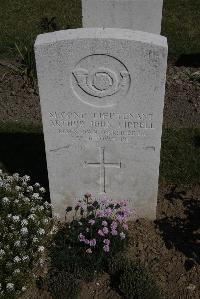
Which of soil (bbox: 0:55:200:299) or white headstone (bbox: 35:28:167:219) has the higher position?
white headstone (bbox: 35:28:167:219)

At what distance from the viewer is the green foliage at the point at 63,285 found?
459 cm

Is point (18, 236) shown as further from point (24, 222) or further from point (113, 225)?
point (113, 225)

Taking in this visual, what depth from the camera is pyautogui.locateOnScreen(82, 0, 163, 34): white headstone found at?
6.71 meters

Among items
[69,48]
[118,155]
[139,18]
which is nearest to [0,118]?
[139,18]

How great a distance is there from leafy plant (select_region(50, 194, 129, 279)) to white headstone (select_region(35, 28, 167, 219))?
26 centimetres

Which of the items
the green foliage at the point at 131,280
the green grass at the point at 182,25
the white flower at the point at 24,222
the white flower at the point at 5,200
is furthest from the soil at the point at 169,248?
the green grass at the point at 182,25

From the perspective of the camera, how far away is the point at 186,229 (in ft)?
17.9

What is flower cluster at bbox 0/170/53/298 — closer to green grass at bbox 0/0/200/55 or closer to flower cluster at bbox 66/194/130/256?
flower cluster at bbox 66/194/130/256

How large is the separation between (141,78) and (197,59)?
4.92 m

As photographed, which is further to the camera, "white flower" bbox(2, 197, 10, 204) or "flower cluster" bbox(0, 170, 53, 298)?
"white flower" bbox(2, 197, 10, 204)

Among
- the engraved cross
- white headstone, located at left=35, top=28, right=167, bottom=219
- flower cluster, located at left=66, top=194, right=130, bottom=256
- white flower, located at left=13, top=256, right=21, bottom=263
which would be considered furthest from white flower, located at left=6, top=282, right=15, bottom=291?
the engraved cross

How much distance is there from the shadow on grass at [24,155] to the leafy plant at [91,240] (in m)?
1.02

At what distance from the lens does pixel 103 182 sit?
5340 mm

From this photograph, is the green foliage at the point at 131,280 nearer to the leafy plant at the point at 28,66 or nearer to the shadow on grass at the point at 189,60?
the leafy plant at the point at 28,66
